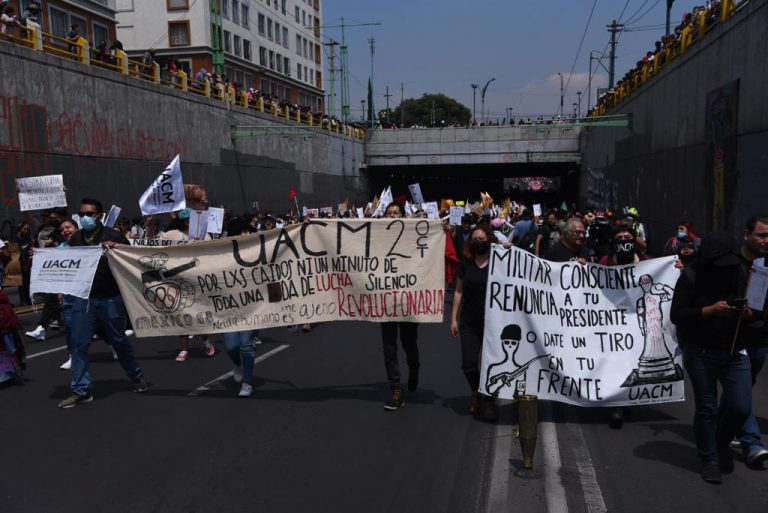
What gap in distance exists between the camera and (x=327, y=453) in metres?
5.13

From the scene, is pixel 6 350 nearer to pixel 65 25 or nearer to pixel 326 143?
pixel 65 25

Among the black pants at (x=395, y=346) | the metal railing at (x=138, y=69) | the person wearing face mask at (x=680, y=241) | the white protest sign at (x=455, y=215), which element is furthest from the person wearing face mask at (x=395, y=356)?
the metal railing at (x=138, y=69)

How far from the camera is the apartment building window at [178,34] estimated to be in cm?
5516

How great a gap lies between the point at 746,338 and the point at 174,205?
290 inches

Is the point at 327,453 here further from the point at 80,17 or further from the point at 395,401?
the point at 80,17

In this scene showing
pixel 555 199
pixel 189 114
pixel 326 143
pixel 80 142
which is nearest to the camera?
pixel 80 142

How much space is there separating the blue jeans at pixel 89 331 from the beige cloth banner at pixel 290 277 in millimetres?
161

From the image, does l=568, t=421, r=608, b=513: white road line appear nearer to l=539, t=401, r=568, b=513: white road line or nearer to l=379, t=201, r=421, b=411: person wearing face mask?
l=539, t=401, r=568, b=513: white road line

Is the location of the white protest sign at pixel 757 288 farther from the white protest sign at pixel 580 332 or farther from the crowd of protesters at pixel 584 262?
the white protest sign at pixel 580 332

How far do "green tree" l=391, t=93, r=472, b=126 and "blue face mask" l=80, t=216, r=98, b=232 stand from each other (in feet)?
345

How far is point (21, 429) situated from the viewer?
5.85 meters

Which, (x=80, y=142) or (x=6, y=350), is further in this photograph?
(x=80, y=142)

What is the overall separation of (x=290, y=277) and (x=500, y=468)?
9.30ft

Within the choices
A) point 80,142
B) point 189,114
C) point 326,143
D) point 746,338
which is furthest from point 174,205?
point 326,143
